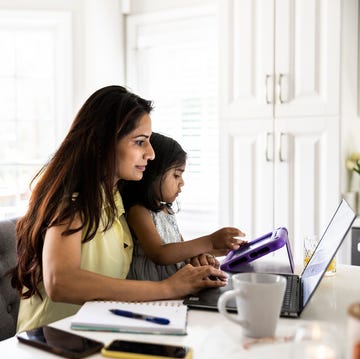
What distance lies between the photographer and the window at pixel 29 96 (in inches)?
134

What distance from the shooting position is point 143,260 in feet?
5.42

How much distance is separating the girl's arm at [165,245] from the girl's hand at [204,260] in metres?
0.02

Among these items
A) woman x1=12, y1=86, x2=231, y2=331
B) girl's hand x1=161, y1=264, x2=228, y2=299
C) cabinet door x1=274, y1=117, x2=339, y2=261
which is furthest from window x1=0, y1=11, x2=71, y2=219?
girl's hand x1=161, y1=264, x2=228, y2=299

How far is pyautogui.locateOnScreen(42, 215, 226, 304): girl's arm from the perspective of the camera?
121 cm

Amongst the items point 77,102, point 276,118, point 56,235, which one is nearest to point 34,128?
point 77,102

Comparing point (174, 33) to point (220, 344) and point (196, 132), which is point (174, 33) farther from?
point (220, 344)

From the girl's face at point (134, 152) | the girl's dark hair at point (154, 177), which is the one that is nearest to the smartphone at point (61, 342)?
the girl's face at point (134, 152)

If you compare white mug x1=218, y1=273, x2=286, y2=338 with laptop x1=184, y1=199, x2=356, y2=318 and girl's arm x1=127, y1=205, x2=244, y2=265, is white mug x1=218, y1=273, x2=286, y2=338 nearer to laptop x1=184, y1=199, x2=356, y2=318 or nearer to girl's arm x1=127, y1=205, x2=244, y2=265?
laptop x1=184, y1=199, x2=356, y2=318

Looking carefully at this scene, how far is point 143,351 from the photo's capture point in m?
0.88

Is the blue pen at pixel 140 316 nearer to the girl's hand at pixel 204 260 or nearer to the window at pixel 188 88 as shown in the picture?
the girl's hand at pixel 204 260

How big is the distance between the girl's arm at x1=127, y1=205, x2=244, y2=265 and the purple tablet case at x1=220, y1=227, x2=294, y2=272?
0.06 m

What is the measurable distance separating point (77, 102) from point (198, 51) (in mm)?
827

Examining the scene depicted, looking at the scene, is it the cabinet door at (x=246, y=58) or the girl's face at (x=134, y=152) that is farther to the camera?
the cabinet door at (x=246, y=58)

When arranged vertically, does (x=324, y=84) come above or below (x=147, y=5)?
below
